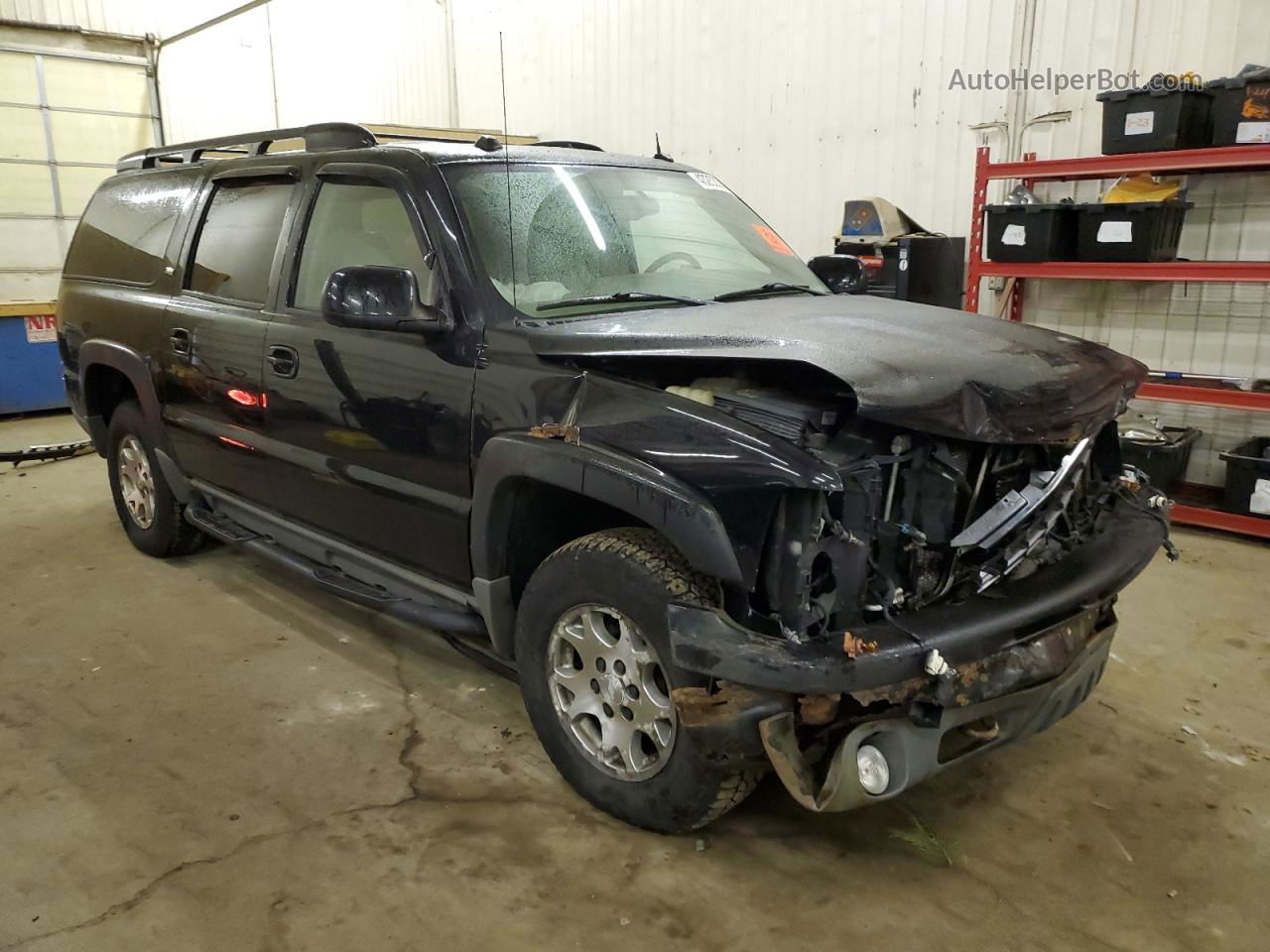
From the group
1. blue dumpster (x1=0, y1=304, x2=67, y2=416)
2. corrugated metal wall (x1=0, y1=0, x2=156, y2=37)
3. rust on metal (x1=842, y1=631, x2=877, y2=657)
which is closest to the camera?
rust on metal (x1=842, y1=631, x2=877, y2=657)

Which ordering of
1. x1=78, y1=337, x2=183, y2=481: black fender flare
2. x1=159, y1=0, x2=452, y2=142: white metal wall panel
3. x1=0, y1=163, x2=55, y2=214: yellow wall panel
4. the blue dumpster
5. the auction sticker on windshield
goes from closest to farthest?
the auction sticker on windshield < x1=78, y1=337, x2=183, y2=481: black fender flare < the blue dumpster < x1=159, y1=0, x2=452, y2=142: white metal wall panel < x1=0, y1=163, x2=55, y2=214: yellow wall panel

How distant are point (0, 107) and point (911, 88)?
467 inches

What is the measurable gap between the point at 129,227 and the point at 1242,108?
522 centimetres

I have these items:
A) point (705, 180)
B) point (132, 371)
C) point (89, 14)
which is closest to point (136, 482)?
point (132, 371)

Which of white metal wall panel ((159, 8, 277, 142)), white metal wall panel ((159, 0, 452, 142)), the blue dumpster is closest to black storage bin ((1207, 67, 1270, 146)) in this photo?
white metal wall panel ((159, 0, 452, 142))

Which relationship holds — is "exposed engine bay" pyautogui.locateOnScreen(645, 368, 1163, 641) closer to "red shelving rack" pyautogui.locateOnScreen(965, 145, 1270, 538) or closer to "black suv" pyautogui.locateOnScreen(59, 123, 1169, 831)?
"black suv" pyautogui.locateOnScreen(59, 123, 1169, 831)

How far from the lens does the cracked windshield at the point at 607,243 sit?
277cm

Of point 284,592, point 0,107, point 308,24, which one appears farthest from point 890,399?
point 0,107

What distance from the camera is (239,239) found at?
364 centimetres

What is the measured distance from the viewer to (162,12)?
1319 centimetres

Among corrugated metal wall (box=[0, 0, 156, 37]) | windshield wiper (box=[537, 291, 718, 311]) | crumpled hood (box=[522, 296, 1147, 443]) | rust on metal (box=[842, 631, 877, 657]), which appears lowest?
rust on metal (box=[842, 631, 877, 657])

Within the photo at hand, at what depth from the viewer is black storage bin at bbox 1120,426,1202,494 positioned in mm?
5164

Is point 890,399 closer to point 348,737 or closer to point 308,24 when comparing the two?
point 348,737

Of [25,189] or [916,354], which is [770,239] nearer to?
[916,354]
